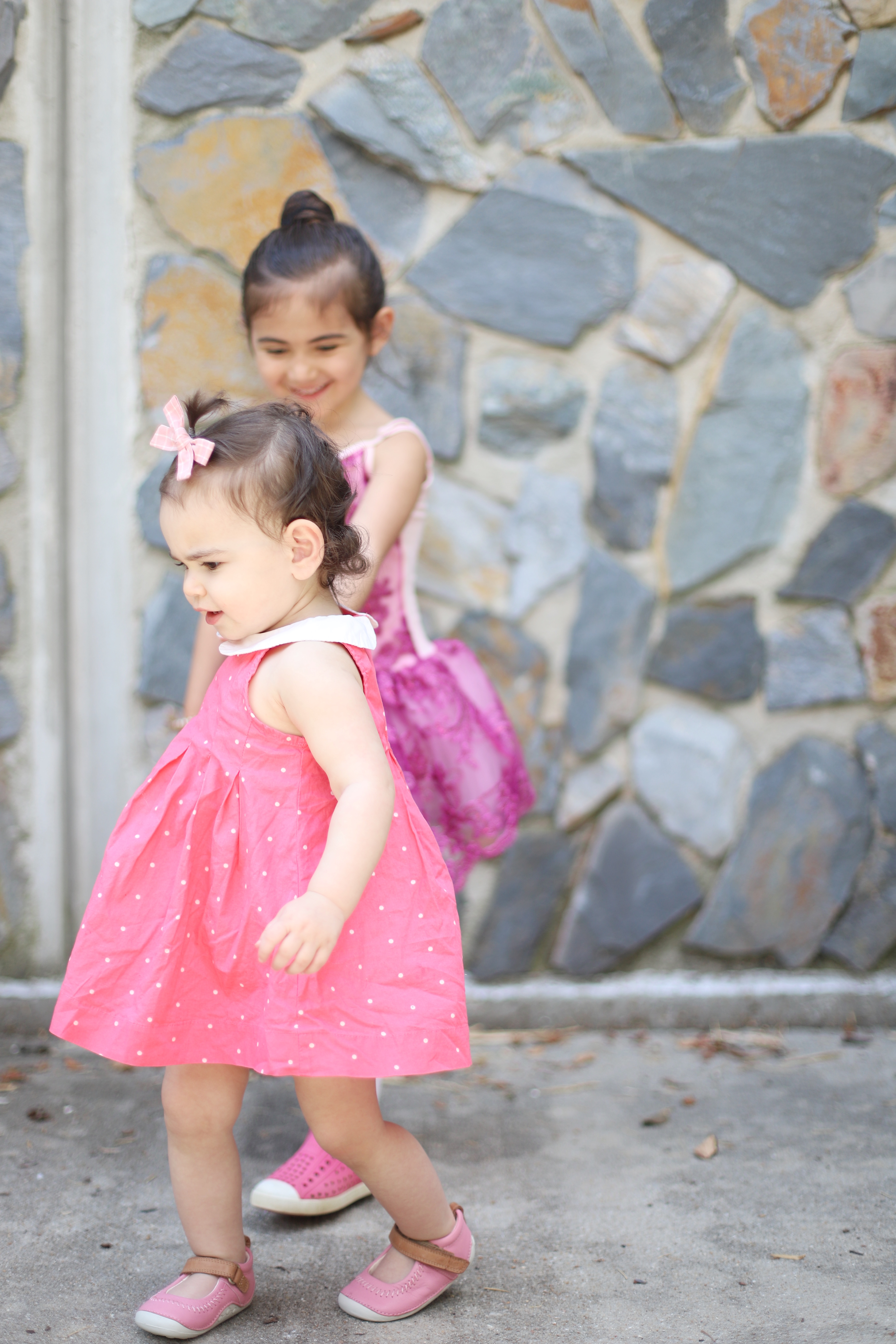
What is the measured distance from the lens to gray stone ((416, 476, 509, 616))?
238 centimetres

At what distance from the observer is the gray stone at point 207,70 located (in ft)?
7.34

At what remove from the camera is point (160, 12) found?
2223 millimetres

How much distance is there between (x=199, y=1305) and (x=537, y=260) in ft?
6.19

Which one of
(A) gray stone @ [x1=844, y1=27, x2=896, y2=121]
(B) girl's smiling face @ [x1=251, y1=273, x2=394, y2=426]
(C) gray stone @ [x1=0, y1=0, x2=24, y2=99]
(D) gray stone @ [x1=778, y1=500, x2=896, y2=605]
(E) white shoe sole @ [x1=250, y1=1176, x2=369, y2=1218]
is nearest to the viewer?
(E) white shoe sole @ [x1=250, y1=1176, x2=369, y2=1218]

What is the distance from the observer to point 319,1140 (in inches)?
56.4

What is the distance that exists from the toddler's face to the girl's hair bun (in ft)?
2.53

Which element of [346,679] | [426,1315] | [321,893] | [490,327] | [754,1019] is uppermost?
[490,327]

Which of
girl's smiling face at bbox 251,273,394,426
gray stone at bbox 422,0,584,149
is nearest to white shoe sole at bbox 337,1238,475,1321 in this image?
girl's smiling face at bbox 251,273,394,426

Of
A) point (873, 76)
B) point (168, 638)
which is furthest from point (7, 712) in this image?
point (873, 76)

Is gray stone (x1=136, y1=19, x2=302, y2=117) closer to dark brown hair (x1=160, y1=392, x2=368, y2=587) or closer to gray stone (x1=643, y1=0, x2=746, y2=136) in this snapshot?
gray stone (x1=643, y1=0, x2=746, y2=136)

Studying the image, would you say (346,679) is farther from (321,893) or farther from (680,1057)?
(680,1057)

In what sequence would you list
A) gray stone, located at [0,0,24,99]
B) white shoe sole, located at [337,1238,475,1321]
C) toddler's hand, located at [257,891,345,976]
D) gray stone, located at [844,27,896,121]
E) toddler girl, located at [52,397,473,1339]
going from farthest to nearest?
gray stone, located at [844,27,896,121], gray stone, located at [0,0,24,99], white shoe sole, located at [337,1238,475,1321], toddler girl, located at [52,397,473,1339], toddler's hand, located at [257,891,345,976]

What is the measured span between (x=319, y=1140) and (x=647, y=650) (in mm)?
1311

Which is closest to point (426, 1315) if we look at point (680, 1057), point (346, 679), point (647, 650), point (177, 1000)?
point (177, 1000)
